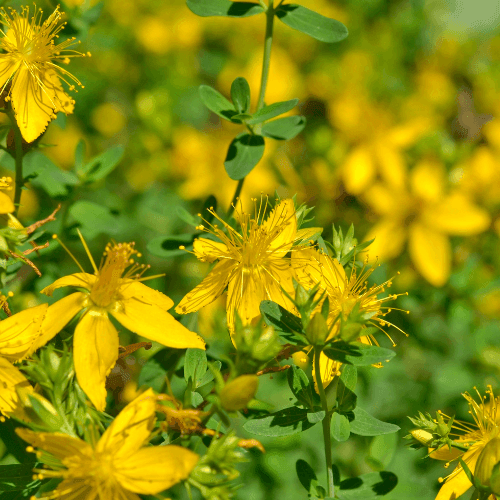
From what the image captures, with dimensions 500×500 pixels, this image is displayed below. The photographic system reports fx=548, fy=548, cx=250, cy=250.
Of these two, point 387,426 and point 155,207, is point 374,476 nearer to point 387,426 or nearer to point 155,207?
point 387,426

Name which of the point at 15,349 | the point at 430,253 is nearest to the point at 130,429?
the point at 15,349

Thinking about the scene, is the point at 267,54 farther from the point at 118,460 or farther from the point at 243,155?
the point at 118,460

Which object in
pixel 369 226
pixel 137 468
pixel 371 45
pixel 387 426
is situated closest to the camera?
pixel 137 468

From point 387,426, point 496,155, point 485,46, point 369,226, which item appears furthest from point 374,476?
point 485,46

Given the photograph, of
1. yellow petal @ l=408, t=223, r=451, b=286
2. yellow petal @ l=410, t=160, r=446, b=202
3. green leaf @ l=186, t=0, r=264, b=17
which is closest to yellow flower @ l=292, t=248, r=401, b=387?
green leaf @ l=186, t=0, r=264, b=17

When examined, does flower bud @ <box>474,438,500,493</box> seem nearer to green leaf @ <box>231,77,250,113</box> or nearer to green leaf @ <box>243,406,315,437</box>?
green leaf @ <box>243,406,315,437</box>

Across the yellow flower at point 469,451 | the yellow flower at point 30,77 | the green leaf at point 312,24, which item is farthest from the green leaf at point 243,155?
the yellow flower at point 469,451
